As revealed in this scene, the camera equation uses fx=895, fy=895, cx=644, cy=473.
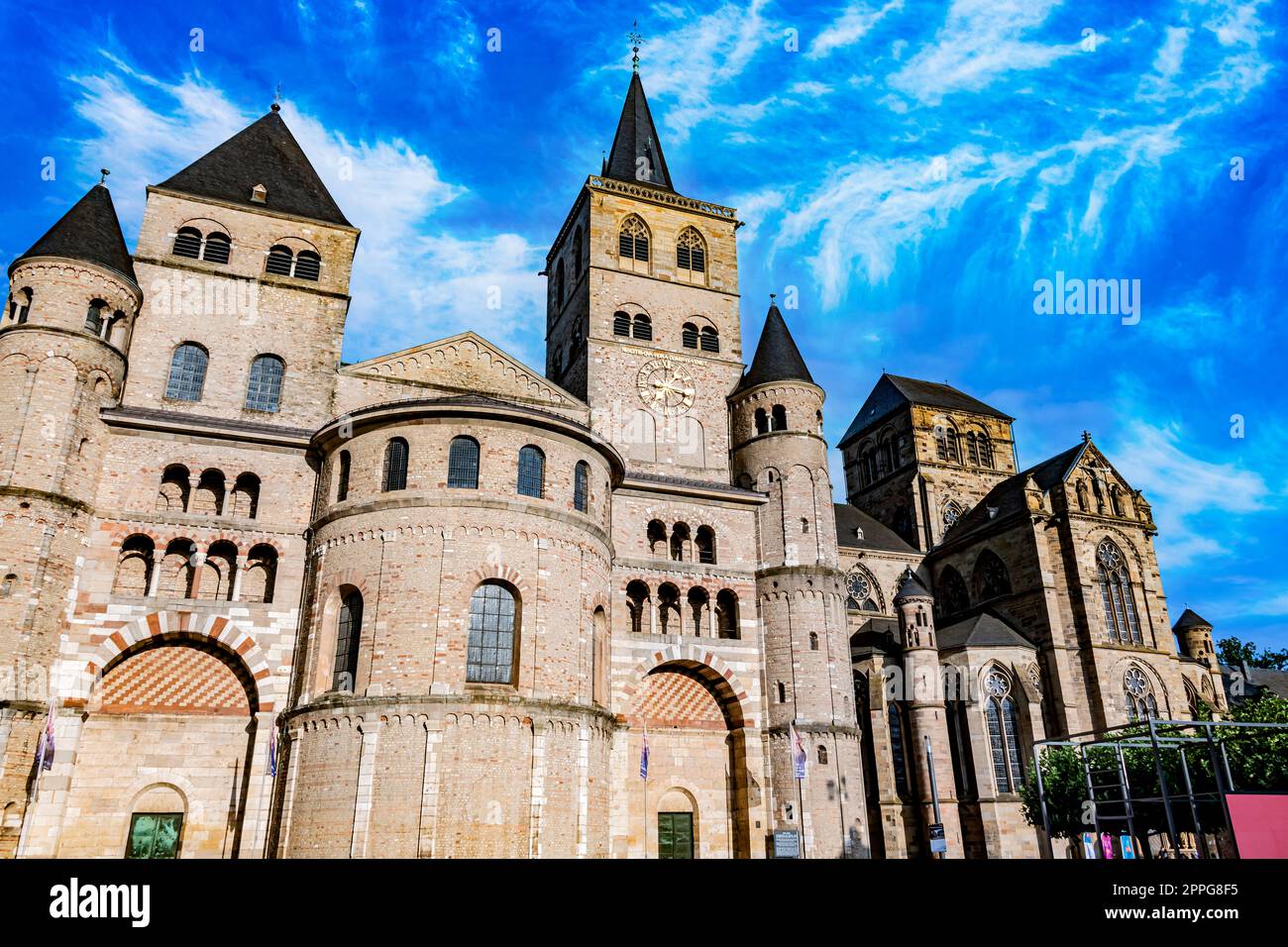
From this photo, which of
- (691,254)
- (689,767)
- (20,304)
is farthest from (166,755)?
(691,254)

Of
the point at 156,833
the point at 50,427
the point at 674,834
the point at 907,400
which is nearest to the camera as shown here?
the point at 156,833

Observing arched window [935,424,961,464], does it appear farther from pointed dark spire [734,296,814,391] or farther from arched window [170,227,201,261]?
arched window [170,227,201,261]

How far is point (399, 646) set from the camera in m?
23.5

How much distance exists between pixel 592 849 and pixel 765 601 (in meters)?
11.5

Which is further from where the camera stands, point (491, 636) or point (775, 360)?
point (775, 360)

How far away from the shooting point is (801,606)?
31812mm

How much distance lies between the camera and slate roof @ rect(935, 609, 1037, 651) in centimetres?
4009

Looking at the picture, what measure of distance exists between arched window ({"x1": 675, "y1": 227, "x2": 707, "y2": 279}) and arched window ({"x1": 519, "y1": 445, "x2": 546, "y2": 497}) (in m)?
17.5

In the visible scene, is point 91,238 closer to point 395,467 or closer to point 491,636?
point 395,467

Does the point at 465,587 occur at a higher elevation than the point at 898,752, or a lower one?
higher

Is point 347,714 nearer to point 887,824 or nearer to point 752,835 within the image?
point 752,835

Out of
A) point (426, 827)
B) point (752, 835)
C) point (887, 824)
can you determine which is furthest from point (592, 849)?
point (887, 824)

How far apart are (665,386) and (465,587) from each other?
53.1ft
